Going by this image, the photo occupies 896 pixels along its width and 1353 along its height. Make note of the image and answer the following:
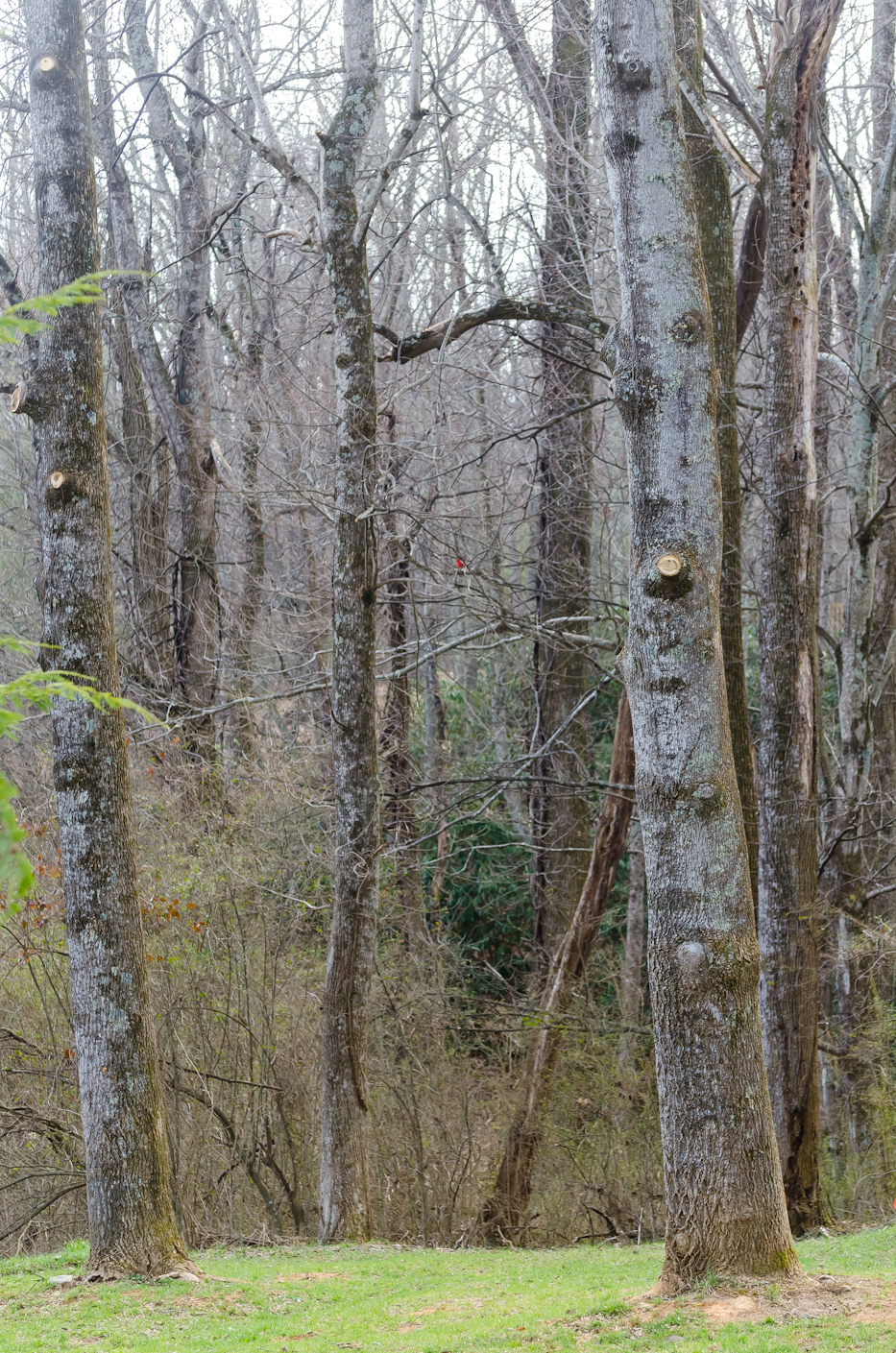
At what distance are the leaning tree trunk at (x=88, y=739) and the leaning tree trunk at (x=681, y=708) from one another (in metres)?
2.83

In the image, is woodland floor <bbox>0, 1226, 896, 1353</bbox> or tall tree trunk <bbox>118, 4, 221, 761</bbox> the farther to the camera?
tall tree trunk <bbox>118, 4, 221, 761</bbox>

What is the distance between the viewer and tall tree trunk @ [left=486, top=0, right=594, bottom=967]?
425 inches

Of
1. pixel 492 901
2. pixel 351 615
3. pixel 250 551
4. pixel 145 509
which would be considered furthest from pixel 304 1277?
pixel 145 509

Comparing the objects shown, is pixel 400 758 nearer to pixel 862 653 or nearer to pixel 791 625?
pixel 862 653

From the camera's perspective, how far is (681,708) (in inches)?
207

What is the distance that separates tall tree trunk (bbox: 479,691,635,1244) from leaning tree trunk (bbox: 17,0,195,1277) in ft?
15.5

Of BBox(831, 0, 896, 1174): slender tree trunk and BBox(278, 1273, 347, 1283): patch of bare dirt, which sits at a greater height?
BBox(831, 0, 896, 1174): slender tree trunk

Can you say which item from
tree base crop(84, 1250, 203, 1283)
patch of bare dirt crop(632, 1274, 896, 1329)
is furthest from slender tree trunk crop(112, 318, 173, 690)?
patch of bare dirt crop(632, 1274, 896, 1329)

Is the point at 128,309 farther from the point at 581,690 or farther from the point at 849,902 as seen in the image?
the point at 849,902

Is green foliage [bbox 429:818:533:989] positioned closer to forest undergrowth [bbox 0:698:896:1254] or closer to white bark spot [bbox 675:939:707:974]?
forest undergrowth [bbox 0:698:896:1254]

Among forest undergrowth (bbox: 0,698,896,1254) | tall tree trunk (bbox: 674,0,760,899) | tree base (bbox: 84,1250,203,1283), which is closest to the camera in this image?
tree base (bbox: 84,1250,203,1283)

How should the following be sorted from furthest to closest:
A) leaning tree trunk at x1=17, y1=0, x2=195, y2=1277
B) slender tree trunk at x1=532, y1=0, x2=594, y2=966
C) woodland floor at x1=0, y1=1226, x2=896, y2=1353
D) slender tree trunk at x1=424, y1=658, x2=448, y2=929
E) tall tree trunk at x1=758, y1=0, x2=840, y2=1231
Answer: slender tree trunk at x1=424, y1=658, x2=448, y2=929
slender tree trunk at x1=532, y1=0, x2=594, y2=966
tall tree trunk at x1=758, y1=0, x2=840, y2=1231
leaning tree trunk at x1=17, y1=0, x2=195, y2=1277
woodland floor at x1=0, y1=1226, x2=896, y2=1353

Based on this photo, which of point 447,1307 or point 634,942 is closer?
point 447,1307

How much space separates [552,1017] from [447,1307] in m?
4.79
